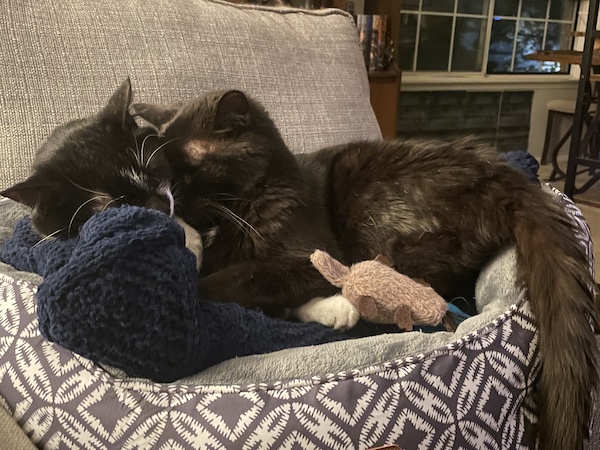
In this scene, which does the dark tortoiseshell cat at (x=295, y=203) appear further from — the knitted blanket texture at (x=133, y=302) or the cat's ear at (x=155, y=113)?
the knitted blanket texture at (x=133, y=302)

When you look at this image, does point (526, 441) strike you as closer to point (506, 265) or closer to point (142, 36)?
point (506, 265)

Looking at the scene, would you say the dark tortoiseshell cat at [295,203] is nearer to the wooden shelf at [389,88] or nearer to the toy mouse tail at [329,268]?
the toy mouse tail at [329,268]

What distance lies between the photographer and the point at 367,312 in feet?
2.86

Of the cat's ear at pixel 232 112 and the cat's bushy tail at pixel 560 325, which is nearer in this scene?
the cat's bushy tail at pixel 560 325

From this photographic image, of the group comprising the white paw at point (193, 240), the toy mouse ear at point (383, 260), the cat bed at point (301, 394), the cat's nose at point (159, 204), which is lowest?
the cat bed at point (301, 394)

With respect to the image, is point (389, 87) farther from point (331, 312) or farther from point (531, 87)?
point (331, 312)

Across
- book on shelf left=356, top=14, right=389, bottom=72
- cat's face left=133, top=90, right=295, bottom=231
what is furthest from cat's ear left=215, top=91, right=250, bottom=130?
book on shelf left=356, top=14, right=389, bottom=72

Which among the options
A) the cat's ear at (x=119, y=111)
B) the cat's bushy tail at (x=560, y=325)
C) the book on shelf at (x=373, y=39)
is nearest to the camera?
the cat's bushy tail at (x=560, y=325)

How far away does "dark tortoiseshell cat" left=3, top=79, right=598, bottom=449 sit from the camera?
2.89 ft

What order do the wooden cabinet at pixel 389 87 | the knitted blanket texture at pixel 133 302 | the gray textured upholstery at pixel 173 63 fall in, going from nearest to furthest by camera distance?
the knitted blanket texture at pixel 133 302, the gray textured upholstery at pixel 173 63, the wooden cabinet at pixel 389 87

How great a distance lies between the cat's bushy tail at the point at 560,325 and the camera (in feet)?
2.41

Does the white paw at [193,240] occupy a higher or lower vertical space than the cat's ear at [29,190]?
lower

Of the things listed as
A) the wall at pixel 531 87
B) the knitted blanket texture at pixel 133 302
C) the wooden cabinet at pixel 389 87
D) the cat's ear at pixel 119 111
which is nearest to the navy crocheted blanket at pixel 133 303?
the knitted blanket texture at pixel 133 302

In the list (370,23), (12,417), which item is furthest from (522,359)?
(370,23)
